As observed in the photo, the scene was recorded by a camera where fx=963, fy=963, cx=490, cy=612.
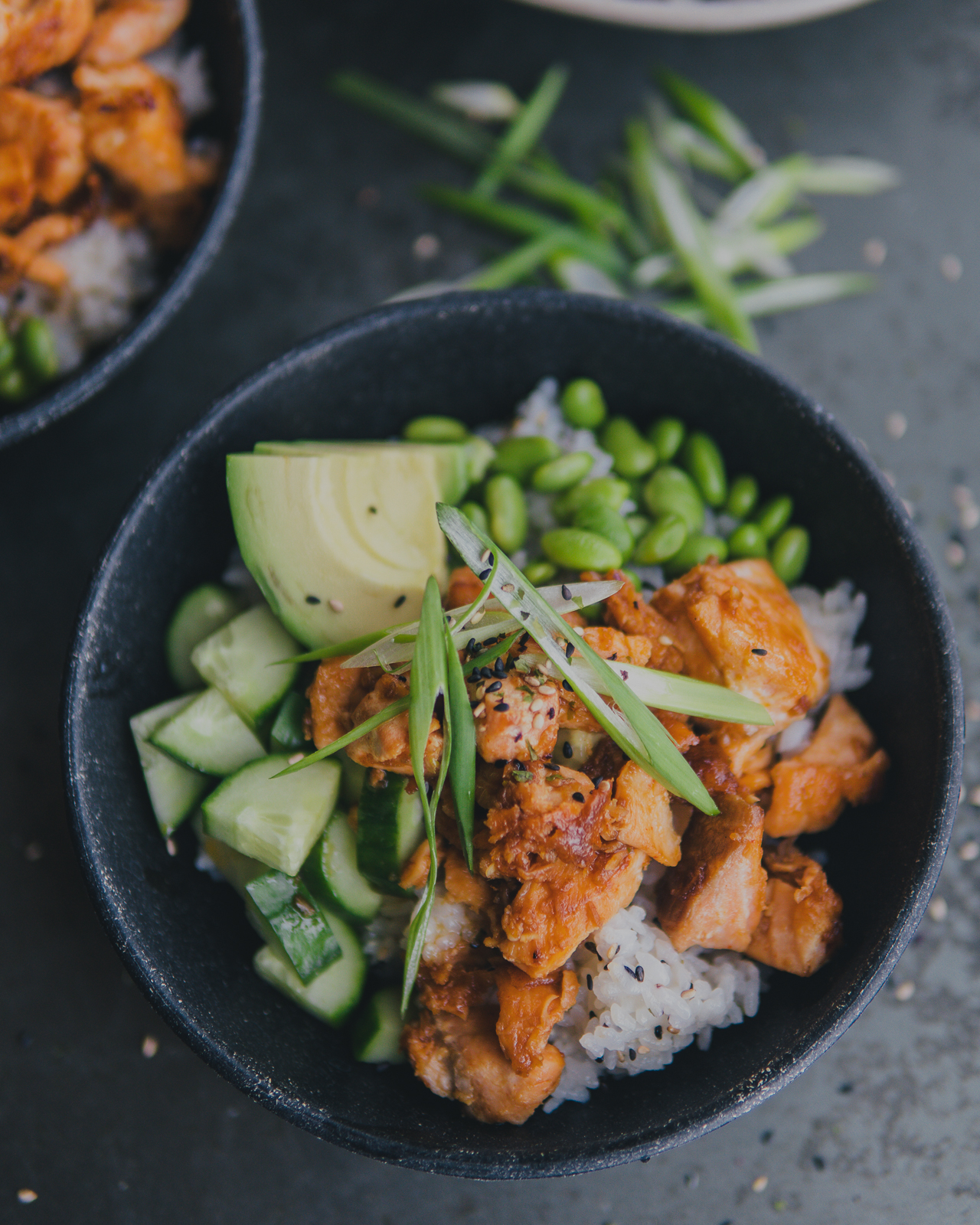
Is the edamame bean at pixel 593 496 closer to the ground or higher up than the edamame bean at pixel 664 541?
higher up

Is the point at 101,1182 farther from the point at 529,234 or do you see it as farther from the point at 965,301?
the point at 965,301

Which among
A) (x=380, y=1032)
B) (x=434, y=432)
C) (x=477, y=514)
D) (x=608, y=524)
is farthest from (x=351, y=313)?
(x=380, y=1032)

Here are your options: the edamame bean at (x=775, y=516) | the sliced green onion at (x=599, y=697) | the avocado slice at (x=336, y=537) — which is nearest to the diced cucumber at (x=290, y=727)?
the avocado slice at (x=336, y=537)

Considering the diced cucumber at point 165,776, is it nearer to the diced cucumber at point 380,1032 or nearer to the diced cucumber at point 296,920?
the diced cucumber at point 296,920

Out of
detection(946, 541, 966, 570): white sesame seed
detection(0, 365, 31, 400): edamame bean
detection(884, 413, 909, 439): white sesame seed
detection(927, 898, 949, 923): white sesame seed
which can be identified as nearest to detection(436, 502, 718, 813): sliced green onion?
detection(927, 898, 949, 923): white sesame seed

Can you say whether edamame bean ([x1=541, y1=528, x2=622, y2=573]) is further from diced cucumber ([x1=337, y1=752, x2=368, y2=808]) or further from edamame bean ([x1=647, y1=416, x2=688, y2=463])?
diced cucumber ([x1=337, y1=752, x2=368, y2=808])
